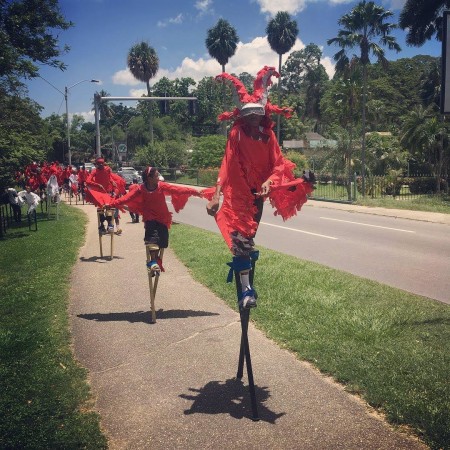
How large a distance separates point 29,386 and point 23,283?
453 centimetres

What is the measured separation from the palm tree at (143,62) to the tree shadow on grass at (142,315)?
212 ft

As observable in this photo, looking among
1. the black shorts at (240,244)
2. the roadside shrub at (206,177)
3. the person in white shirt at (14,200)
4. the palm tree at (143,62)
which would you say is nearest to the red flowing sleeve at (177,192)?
the black shorts at (240,244)

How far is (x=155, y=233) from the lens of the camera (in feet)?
21.2

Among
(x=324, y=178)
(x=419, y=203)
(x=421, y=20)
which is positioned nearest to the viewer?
(x=419, y=203)

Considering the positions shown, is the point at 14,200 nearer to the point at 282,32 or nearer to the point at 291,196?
the point at 291,196

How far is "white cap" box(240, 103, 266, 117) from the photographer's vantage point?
3.97 metres

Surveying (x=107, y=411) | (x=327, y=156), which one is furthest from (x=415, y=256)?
(x=327, y=156)

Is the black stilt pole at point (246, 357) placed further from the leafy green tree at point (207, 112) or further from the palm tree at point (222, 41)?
the leafy green tree at point (207, 112)

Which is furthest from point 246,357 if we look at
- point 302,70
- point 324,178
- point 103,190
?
point 302,70

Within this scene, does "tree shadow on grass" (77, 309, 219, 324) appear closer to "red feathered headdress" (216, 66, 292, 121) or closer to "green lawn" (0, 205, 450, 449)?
"green lawn" (0, 205, 450, 449)

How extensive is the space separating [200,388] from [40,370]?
1565 mm

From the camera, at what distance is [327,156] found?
1109 inches

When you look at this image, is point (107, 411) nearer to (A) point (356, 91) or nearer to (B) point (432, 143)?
(B) point (432, 143)

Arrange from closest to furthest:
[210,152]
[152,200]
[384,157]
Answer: [152,200], [384,157], [210,152]
